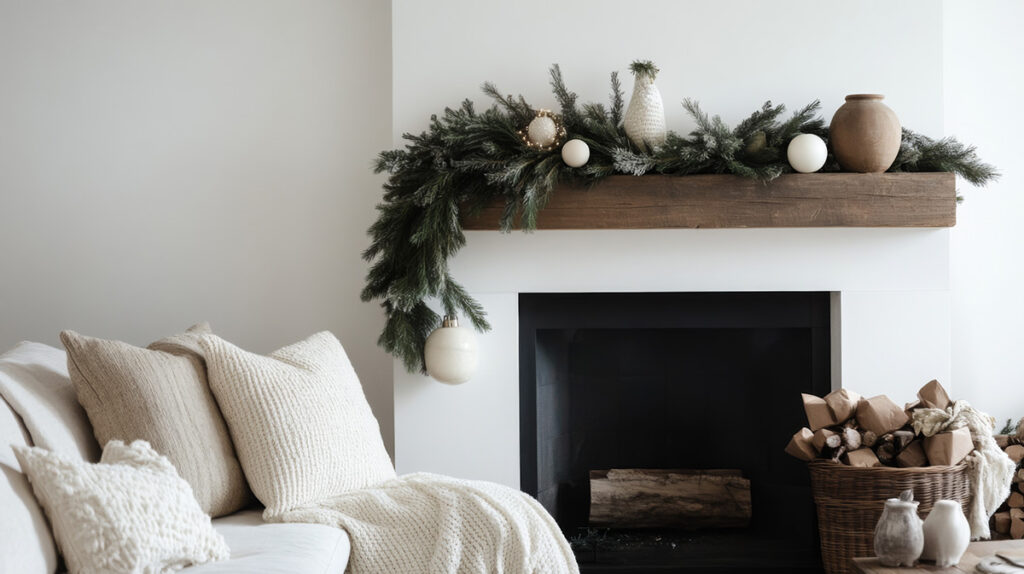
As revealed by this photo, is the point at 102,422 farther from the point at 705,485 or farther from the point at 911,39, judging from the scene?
the point at 911,39

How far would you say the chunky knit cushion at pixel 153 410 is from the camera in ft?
6.45

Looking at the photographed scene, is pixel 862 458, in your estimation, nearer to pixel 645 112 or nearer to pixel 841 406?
pixel 841 406

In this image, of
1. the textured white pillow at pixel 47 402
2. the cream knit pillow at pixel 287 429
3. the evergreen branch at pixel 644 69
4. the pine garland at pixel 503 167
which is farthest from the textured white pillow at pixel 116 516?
the evergreen branch at pixel 644 69

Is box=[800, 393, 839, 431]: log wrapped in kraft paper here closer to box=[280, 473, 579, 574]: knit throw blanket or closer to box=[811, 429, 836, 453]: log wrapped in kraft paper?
box=[811, 429, 836, 453]: log wrapped in kraft paper

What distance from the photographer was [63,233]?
3.12 metres

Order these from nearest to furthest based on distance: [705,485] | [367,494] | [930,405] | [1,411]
A: 1. [1,411]
2. [367,494]
3. [930,405]
4. [705,485]

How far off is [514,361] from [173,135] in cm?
141

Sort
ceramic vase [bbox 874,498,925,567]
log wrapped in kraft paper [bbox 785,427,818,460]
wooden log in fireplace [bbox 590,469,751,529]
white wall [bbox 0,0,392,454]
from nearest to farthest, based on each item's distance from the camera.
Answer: ceramic vase [bbox 874,498,925,567] < log wrapped in kraft paper [bbox 785,427,818,460] < wooden log in fireplace [bbox 590,469,751,529] < white wall [bbox 0,0,392,454]

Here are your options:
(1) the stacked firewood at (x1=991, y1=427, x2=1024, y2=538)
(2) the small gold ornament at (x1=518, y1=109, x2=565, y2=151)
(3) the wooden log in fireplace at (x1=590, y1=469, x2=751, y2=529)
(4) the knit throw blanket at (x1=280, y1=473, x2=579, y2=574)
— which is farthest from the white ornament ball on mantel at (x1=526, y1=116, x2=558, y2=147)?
(1) the stacked firewood at (x1=991, y1=427, x2=1024, y2=538)

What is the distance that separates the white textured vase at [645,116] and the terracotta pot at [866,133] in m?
0.51

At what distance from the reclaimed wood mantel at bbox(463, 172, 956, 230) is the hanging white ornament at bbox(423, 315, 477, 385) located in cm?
33

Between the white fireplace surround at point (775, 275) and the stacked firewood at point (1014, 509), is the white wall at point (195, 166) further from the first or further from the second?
the stacked firewood at point (1014, 509)

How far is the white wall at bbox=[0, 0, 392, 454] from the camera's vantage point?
10.1 ft

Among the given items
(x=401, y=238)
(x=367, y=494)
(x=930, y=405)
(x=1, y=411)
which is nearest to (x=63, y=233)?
(x=401, y=238)
